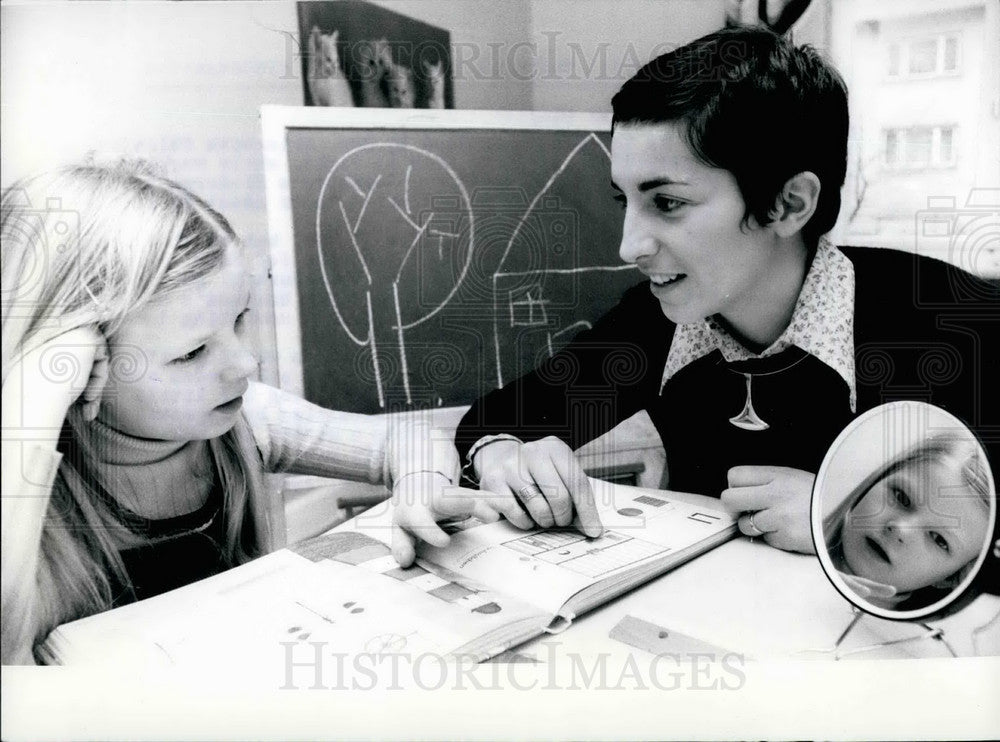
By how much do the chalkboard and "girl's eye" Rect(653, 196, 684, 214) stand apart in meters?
0.06

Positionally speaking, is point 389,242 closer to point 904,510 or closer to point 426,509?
point 426,509

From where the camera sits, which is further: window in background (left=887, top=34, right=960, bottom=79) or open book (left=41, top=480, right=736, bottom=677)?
window in background (left=887, top=34, right=960, bottom=79)

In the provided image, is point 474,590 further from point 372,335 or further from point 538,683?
point 372,335

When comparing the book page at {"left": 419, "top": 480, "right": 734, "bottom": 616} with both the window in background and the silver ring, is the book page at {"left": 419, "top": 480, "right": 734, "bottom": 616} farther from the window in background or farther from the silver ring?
the window in background

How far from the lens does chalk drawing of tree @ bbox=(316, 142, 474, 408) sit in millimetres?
1018

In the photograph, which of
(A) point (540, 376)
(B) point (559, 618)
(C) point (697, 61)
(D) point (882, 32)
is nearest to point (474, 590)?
(B) point (559, 618)

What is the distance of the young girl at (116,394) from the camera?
96cm

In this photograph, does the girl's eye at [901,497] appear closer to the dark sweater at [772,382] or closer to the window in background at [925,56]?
the dark sweater at [772,382]

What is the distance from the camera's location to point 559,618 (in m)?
0.92

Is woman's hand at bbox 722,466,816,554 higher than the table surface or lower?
higher

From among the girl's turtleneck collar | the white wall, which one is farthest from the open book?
the white wall

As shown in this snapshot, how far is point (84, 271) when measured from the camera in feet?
3.16

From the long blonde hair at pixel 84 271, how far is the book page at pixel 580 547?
0.46 m

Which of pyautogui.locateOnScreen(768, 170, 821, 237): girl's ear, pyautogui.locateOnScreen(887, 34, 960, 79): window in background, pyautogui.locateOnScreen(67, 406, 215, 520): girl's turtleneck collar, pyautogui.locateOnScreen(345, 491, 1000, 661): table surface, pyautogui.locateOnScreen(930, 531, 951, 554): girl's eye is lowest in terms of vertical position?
pyautogui.locateOnScreen(345, 491, 1000, 661): table surface
